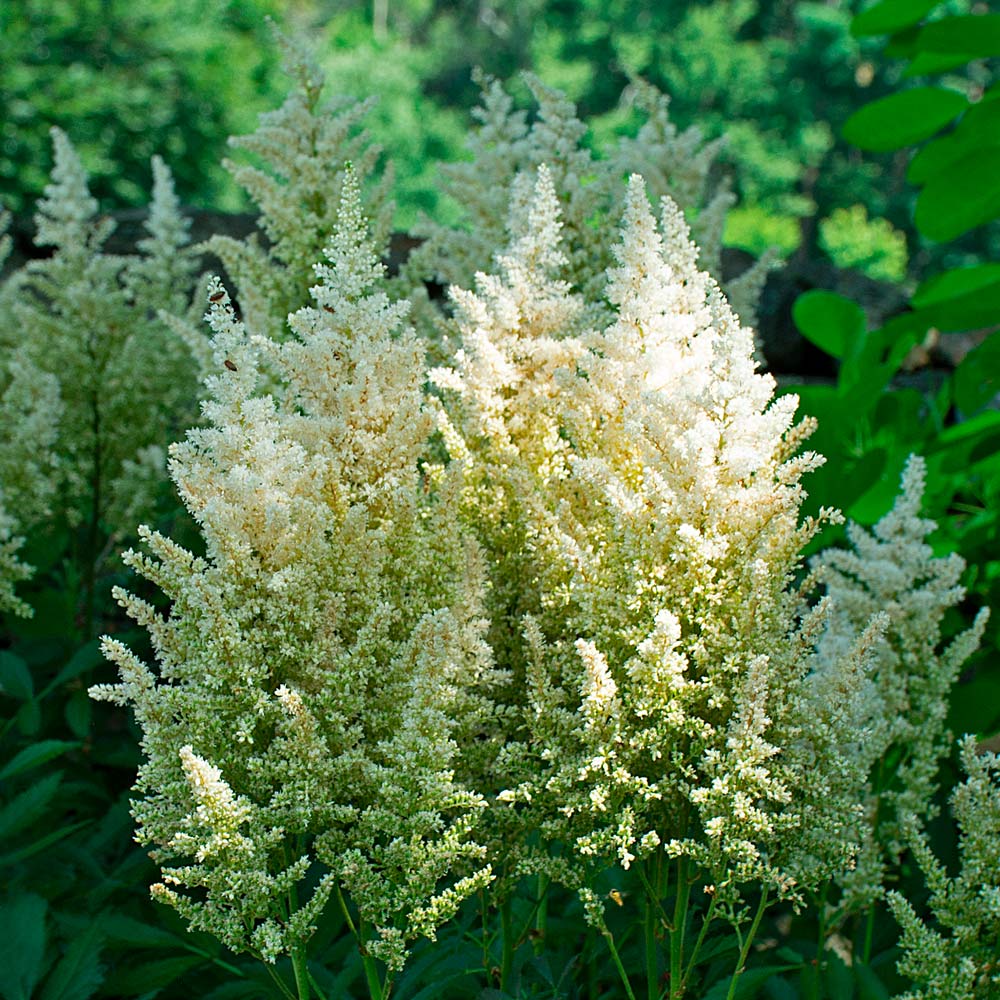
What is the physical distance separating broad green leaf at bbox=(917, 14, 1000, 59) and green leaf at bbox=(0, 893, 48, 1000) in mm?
2990

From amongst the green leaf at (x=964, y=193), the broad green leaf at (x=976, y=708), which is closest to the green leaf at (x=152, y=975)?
the broad green leaf at (x=976, y=708)

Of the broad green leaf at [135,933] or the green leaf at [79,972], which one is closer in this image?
the green leaf at [79,972]

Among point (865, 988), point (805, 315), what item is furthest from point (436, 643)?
point (805, 315)

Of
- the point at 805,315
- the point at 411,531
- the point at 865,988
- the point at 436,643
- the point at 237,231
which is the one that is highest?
the point at 237,231

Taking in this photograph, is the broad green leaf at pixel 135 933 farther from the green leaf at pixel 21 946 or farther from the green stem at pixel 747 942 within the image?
the green stem at pixel 747 942

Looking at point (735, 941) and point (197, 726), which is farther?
point (735, 941)

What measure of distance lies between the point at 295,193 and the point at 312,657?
4.98 ft

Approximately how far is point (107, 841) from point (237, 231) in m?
3.21

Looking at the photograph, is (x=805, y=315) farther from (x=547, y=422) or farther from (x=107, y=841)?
(x=107, y=841)

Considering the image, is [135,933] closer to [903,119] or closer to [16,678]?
[16,678]

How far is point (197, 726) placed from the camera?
1.87 metres

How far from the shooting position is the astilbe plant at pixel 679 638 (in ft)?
6.29

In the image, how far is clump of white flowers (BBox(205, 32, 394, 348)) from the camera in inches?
118

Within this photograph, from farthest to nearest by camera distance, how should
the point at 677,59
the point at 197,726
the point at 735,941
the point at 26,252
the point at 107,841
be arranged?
the point at 677,59 < the point at 26,252 < the point at 107,841 < the point at 735,941 < the point at 197,726
